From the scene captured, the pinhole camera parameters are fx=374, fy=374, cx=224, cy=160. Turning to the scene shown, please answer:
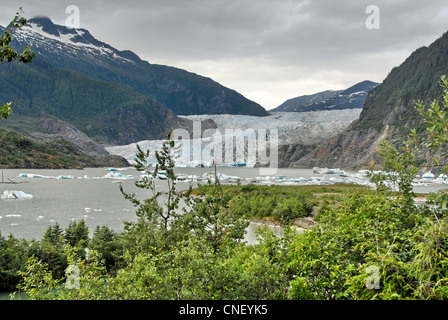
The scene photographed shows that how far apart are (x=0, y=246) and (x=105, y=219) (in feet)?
62.6

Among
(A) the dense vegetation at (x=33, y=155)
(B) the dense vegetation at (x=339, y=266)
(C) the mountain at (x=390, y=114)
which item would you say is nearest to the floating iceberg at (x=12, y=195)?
(B) the dense vegetation at (x=339, y=266)

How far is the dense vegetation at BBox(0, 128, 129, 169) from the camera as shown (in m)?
120

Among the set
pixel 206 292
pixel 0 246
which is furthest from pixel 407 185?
pixel 0 246

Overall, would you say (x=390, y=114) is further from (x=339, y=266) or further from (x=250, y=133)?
(x=339, y=266)

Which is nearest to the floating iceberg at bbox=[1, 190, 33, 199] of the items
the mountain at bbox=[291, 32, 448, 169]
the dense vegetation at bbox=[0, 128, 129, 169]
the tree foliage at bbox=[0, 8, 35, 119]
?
the tree foliage at bbox=[0, 8, 35, 119]

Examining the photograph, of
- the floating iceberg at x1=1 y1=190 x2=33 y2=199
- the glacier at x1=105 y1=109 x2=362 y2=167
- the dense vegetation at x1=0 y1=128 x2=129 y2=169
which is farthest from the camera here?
the glacier at x1=105 y1=109 x2=362 y2=167

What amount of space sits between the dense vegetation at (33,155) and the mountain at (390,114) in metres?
101

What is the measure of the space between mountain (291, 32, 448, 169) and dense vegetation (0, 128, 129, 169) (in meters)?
101

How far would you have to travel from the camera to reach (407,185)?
8.16m

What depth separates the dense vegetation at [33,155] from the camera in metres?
120

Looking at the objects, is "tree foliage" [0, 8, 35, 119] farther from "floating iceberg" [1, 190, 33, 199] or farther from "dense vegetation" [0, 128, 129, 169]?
"dense vegetation" [0, 128, 129, 169]

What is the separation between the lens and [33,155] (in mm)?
127062

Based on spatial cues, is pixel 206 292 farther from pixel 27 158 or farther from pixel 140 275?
pixel 27 158
